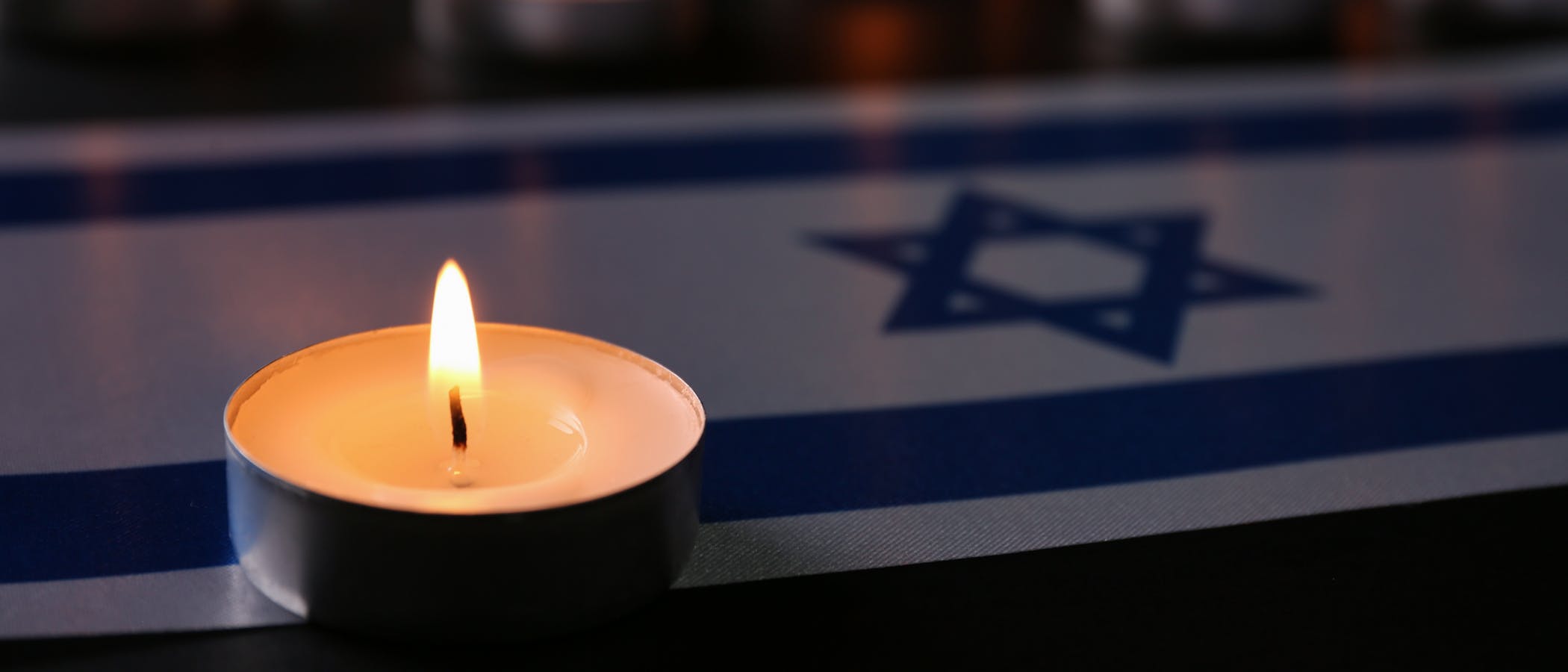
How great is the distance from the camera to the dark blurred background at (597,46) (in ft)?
3.29

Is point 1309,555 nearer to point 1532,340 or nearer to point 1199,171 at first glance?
point 1532,340

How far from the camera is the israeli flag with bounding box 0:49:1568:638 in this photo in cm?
46

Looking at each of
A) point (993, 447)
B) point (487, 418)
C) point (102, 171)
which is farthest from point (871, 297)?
point (102, 171)

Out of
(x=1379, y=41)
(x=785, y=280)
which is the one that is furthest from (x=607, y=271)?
(x=1379, y=41)

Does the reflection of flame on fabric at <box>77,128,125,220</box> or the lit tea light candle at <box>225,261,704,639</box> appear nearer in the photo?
the lit tea light candle at <box>225,261,704,639</box>

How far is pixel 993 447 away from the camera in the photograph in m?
0.52

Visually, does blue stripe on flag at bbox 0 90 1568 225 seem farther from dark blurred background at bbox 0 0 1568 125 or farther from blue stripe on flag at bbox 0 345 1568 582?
blue stripe on flag at bbox 0 345 1568 582

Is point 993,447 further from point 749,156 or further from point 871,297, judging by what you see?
point 749,156

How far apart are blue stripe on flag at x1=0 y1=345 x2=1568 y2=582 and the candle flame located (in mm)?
85

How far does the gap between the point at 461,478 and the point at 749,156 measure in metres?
0.50

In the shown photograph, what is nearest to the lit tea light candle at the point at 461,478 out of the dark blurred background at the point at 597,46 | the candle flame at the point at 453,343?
the candle flame at the point at 453,343

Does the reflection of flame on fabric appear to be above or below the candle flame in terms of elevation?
below

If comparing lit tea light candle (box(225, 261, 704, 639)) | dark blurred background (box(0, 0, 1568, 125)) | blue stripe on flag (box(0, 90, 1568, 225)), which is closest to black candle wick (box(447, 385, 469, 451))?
lit tea light candle (box(225, 261, 704, 639))

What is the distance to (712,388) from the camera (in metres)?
0.56
